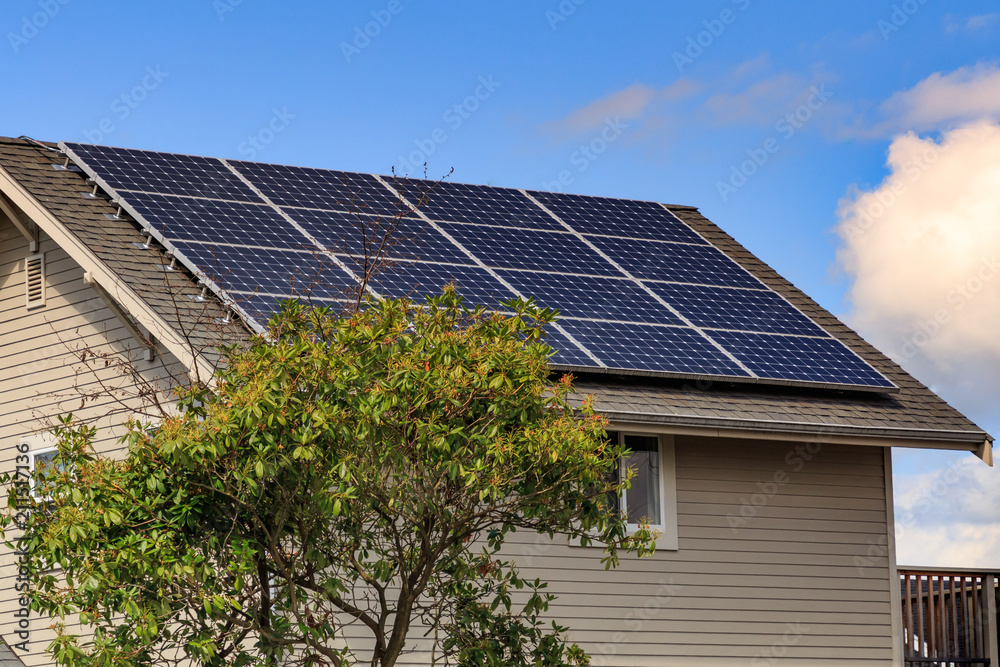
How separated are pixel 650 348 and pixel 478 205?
4401 mm

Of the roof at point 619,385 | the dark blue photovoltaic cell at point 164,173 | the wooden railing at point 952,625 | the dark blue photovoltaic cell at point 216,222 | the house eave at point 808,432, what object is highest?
the dark blue photovoltaic cell at point 164,173

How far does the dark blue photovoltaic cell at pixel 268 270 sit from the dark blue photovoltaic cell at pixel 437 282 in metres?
0.56

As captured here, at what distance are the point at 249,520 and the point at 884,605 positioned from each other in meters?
9.54

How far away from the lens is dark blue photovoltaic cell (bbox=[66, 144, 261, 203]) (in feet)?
55.3

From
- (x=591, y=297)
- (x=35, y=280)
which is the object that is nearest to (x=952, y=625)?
(x=591, y=297)

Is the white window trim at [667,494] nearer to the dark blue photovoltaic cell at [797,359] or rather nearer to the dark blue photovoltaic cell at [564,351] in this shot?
the dark blue photovoltaic cell at [564,351]

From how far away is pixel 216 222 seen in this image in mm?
16062

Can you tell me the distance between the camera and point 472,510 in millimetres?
10680

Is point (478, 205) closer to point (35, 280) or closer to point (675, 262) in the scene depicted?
Answer: point (675, 262)

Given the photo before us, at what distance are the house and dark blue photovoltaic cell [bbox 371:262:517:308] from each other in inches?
2.4

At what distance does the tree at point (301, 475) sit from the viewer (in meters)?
9.85

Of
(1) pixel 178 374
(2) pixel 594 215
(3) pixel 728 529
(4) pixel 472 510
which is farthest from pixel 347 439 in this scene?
(2) pixel 594 215

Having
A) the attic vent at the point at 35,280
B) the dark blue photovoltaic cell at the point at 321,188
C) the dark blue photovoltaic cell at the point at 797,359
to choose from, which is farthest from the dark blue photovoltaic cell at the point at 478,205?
the attic vent at the point at 35,280

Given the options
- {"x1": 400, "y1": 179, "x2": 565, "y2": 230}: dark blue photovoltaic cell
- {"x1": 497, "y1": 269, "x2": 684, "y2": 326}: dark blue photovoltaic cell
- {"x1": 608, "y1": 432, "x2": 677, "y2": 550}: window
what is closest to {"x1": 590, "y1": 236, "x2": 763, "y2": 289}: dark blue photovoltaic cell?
{"x1": 497, "y1": 269, "x2": 684, "y2": 326}: dark blue photovoltaic cell
